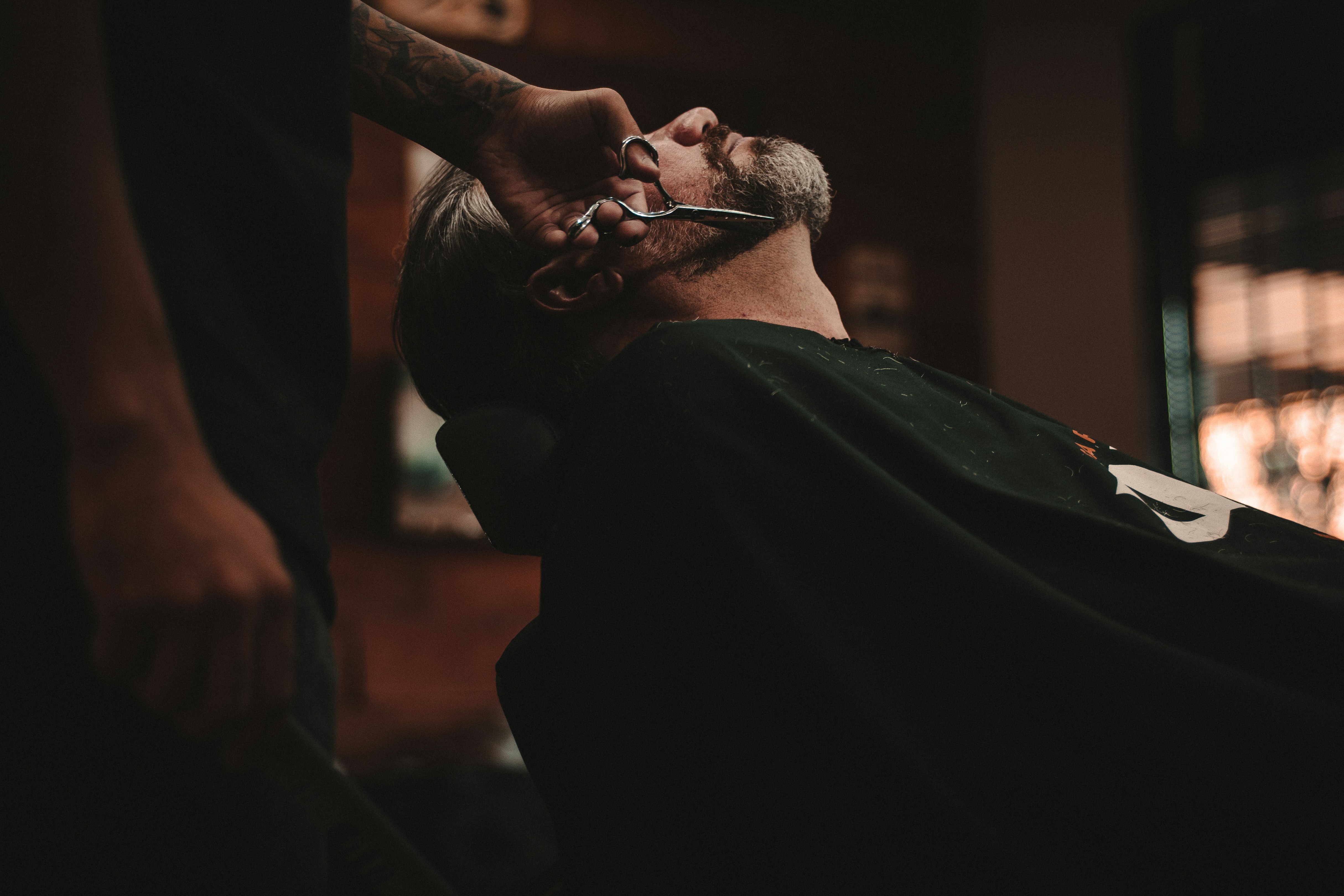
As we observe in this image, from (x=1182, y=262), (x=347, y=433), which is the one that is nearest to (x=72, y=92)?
(x=347, y=433)

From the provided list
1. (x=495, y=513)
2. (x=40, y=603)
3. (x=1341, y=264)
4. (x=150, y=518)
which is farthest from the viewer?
(x=1341, y=264)

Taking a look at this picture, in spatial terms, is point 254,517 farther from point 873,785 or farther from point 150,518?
point 873,785

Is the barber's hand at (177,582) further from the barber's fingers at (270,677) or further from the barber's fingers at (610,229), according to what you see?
the barber's fingers at (610,229)

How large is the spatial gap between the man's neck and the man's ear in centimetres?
4

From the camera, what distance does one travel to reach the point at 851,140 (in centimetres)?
324

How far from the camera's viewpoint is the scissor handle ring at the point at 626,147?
39.3 inches

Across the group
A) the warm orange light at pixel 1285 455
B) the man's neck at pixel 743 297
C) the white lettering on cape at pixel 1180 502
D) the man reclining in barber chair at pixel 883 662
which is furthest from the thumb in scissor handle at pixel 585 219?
the warm orange light at pixel 1285 455

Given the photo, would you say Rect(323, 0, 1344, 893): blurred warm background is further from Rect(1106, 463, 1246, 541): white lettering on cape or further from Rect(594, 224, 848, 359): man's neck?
Rect(1106, 463, 1246, 541): white lettering on cape

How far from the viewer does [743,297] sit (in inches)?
43.6

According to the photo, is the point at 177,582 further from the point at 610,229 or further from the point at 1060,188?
the point at 1060,188

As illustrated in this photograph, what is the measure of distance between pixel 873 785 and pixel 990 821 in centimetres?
9

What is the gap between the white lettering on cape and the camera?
83 centimetres

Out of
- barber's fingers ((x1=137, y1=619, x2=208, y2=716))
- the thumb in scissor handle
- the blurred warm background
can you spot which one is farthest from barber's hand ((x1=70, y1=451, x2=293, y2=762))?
the blurred warm background

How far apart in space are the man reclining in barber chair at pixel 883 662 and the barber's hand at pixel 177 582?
→ 34 cm
